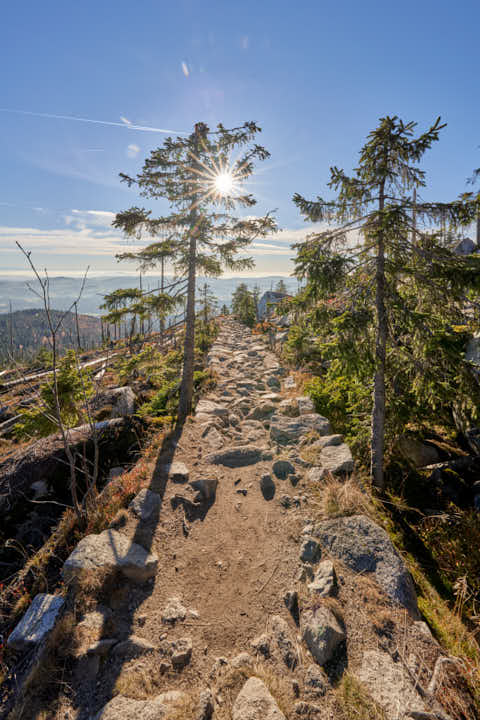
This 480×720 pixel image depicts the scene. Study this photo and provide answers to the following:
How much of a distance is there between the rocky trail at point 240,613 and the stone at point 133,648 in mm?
12

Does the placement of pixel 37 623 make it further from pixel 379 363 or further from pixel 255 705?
pixel 379 363

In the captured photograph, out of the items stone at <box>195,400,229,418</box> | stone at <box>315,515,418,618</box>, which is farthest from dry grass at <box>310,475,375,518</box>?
stone at <box>195,400,229,418</box>

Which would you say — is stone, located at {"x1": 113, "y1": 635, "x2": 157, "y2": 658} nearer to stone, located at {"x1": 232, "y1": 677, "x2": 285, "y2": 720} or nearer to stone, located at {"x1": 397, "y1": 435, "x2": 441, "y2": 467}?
stone, located at {"x1": 232, "y1": 677, "x2": 285, "y2": 720}

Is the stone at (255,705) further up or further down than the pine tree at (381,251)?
further down

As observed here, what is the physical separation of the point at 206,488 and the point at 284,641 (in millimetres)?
2896

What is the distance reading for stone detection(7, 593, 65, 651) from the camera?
9.93ft

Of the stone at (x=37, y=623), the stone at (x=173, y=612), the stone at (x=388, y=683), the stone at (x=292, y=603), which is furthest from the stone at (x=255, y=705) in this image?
the stone at (x=37, y=623)

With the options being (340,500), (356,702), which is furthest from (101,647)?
(340,500)

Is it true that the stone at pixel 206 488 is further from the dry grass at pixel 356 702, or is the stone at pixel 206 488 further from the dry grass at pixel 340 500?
the dry grass at pixel 356 702

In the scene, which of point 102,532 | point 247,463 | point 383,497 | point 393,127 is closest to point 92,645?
point 102,532

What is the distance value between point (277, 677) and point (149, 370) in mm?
8195

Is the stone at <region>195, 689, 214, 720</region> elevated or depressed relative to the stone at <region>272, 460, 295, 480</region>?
depressed

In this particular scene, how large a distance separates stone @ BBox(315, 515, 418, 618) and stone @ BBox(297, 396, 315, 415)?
3.90 m

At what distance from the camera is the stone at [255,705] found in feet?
8.12
